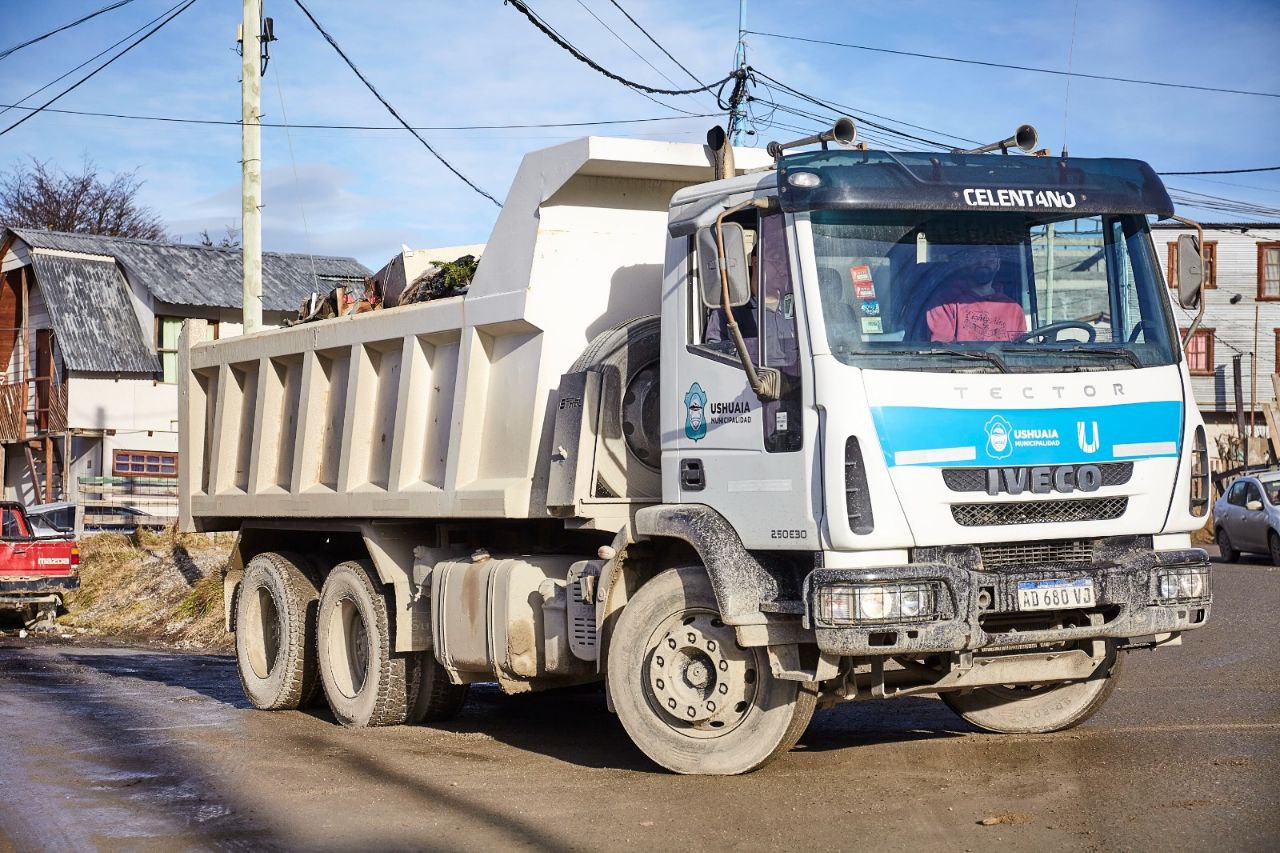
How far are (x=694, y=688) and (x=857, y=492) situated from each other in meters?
1.40

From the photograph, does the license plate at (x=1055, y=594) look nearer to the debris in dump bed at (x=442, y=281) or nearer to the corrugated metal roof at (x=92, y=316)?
the debris in dump bed at (x=442, y=281)

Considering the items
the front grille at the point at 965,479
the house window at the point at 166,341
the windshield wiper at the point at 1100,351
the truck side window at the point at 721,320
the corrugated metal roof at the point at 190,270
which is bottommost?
the front grille at the point at 965,479

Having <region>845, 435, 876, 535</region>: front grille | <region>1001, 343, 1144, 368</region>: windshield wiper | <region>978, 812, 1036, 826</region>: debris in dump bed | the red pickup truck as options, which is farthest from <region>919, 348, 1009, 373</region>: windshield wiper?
the red pickup truck

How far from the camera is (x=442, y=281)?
10.2 meters

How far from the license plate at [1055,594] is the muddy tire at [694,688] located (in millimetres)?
1098

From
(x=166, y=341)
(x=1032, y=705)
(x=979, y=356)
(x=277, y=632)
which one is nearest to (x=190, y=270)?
(x=166, y=341)

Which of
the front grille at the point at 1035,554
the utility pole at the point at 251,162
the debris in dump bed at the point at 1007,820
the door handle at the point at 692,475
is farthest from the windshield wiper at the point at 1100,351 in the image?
the utility pole at the point at 251,162

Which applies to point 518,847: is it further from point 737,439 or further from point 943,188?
Result: point 943,188

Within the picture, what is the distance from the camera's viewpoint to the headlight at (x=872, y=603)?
6.68 metres

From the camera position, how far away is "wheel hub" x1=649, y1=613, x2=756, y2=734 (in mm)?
7367

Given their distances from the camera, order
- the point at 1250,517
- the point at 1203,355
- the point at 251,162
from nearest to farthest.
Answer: the point at 251,162 < the point at 1250,517 < the point at 1203,355

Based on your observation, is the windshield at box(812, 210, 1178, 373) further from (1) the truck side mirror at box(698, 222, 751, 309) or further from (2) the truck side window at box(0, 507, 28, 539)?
(2) the truck side window at box(0, 507, 28, 539)

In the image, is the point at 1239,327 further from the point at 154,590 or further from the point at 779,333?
the point at 779,333

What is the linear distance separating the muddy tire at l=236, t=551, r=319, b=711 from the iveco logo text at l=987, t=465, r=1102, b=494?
626cm
